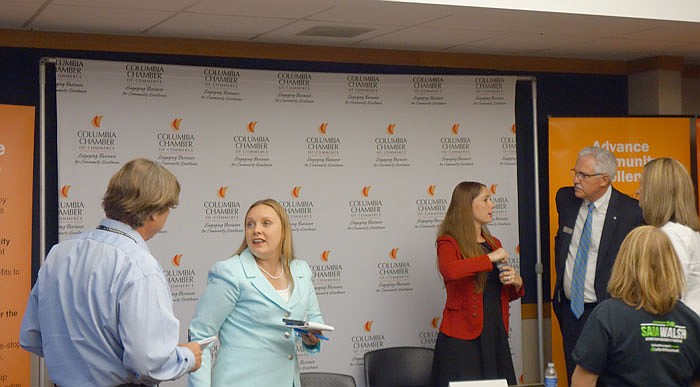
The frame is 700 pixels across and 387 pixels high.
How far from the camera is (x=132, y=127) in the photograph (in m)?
5.63

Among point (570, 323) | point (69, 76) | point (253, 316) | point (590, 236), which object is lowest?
point (570, 323)

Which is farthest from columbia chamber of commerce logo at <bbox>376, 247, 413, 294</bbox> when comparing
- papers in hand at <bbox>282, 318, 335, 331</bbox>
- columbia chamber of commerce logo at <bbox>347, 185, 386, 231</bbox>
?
papers in hand at <bbox>282, 318, 335, 331</bbox>

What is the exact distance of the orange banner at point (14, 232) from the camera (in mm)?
5219

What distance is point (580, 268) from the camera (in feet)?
18.7

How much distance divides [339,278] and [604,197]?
5.98 ft

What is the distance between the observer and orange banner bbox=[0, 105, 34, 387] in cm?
522

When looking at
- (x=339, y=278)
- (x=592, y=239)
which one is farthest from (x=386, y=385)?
(x=592, y=239)

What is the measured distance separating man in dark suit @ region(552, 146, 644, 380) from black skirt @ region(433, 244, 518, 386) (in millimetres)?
509

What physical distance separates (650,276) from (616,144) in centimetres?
363

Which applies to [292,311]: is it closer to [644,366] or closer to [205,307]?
[205,307]

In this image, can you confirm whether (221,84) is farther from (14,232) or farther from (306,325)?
(306,325)

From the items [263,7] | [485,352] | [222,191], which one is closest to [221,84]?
[222,191]

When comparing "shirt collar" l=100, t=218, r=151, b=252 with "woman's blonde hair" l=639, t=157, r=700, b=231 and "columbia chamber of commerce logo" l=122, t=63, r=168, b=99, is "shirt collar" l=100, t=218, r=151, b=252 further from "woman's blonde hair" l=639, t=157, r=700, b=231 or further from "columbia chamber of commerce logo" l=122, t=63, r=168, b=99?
"columbia chamber of commerce logo" l=122, t=63, r=168, b=99

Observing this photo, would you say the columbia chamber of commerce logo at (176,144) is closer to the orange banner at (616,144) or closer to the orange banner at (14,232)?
the orange banner at (14,232)
